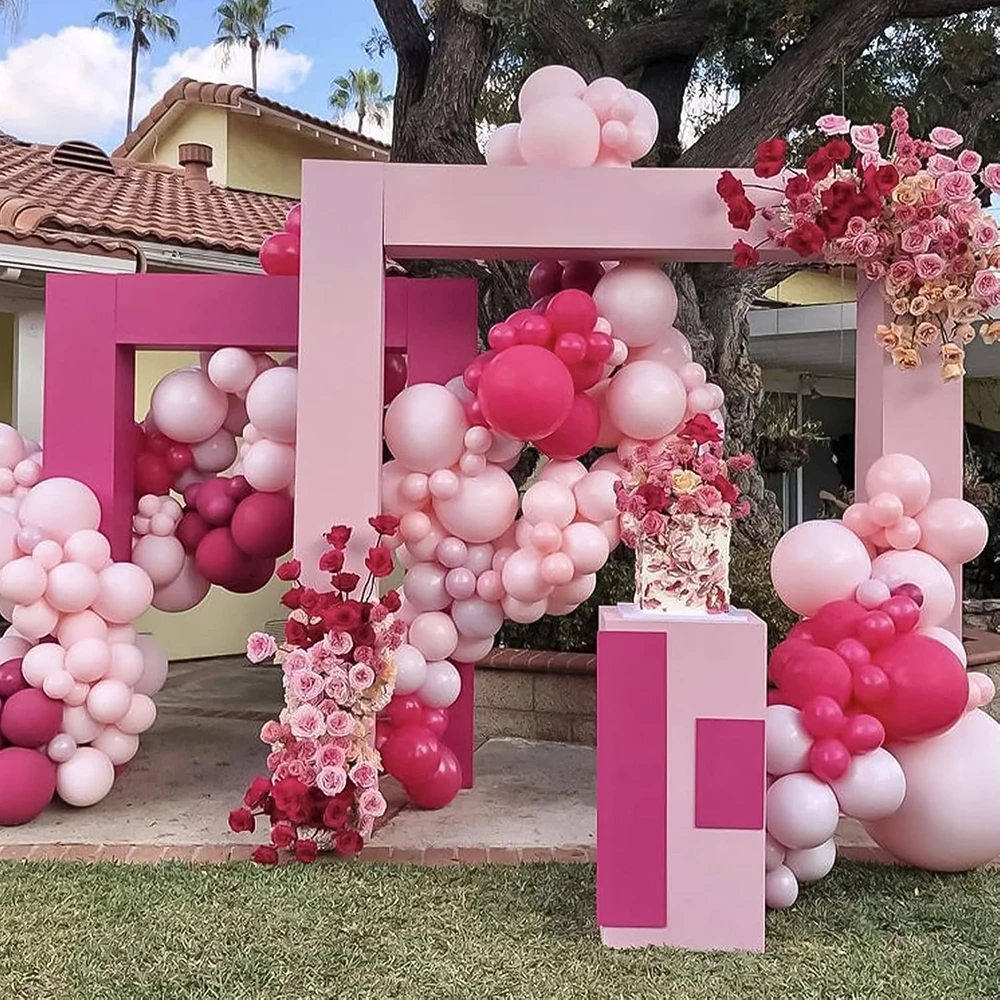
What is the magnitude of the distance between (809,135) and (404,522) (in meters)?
4.71

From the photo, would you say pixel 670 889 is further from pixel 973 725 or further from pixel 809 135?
pixel 809 135

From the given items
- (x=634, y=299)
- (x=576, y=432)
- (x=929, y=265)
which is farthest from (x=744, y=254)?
(x=576, y=432)

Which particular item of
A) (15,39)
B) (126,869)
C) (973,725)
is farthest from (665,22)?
(15,39)

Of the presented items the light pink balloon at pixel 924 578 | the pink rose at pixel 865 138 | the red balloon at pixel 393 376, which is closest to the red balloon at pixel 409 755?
the red balloon at pixel 393 376

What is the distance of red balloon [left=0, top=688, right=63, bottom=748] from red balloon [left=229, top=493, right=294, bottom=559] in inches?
39.0

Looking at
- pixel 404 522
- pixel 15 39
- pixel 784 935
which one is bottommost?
pixel 784 935

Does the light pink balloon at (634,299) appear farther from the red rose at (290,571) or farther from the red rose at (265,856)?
the red rose at (265,856)

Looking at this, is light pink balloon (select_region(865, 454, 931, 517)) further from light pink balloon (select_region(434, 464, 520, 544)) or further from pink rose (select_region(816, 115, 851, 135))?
light pink balloon (select_region(434, 464, 520, 544))

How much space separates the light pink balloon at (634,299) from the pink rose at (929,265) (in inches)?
36.8

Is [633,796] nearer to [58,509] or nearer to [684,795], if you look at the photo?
[684,795]

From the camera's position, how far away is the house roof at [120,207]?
251 inches

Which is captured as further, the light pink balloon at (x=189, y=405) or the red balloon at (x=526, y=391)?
the light pink balloon at (x=189, y=405)

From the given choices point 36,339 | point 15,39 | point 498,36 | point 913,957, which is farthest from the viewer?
point 15,39

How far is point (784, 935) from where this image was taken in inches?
132
